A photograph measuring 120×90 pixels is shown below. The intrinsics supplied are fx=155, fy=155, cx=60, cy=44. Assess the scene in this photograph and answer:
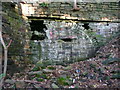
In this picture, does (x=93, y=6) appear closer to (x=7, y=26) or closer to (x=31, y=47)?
(x=31, y=47)

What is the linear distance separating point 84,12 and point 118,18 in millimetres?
1237

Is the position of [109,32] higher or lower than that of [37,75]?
higher

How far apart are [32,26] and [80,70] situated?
7.53ft

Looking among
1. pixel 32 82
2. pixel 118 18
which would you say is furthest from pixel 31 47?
pixel 118 18

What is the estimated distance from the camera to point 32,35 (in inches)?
205

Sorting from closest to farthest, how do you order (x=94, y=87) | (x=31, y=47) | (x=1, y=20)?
(x=94, y=87) → (x=1, y=20) → (x=31, y=47)

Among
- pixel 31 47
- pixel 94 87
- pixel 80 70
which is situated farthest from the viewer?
pixel 31 47

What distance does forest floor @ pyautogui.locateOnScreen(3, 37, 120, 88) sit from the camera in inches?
134

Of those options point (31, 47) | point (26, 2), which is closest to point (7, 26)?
point (31, 47)

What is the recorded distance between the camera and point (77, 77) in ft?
12.5

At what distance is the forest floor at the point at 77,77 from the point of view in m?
3.39

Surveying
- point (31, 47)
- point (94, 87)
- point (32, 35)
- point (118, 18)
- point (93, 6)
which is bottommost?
point (94, 87)

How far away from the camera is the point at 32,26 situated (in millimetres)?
5289

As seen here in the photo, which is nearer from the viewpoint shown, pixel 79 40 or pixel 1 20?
pixel 1 20
